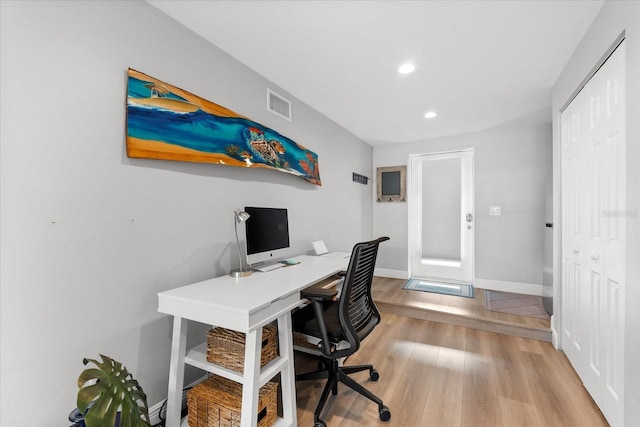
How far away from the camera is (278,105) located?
257 centimetres

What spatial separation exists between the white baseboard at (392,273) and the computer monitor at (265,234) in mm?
2908

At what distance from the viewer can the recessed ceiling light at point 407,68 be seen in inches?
87.2

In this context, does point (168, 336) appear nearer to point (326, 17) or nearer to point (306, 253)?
point (306, 253)

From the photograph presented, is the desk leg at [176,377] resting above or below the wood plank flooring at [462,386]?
above

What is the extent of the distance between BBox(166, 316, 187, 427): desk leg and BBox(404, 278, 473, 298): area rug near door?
10.6ft

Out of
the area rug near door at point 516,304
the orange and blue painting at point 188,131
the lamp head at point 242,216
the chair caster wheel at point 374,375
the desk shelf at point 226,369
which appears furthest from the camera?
the area rug near door at point 516,304

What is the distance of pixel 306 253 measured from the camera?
293 cm

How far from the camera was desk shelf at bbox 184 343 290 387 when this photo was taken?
137cm

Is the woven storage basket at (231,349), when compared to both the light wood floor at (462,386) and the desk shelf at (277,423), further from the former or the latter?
the light wood floor at (462,386)

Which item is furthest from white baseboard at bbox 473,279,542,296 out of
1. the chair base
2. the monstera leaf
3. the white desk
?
the monstera leaf

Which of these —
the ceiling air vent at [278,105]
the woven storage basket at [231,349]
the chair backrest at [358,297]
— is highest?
the ceiling air vent at [278,105]

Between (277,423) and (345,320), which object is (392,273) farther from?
(277,423)

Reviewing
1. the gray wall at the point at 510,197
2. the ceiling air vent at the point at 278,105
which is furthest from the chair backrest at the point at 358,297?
the gray wall at the point at 510,197

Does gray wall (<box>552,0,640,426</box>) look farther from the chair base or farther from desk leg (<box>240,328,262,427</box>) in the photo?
desk leg (<box>240,328,262,427</box>)
